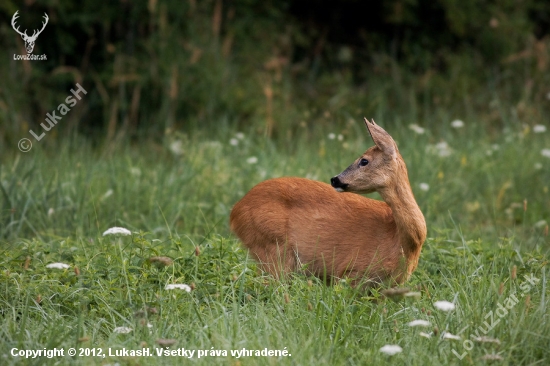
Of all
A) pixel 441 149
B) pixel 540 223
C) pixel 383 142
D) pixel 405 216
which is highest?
pixel 383 142

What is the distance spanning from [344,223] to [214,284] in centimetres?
88

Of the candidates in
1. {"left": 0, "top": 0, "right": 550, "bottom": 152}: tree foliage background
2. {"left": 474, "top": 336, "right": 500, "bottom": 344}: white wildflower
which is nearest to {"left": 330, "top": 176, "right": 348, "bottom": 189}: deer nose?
{"left": 474, "top": 336, "right": 500, "bottom": 344}: white wildflower

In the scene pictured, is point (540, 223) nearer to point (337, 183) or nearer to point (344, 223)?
point (344, 223)

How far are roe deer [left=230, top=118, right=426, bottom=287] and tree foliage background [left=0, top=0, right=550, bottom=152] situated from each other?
3.68 meters

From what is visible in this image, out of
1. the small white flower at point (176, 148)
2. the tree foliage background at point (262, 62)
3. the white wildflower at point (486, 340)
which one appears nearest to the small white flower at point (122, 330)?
the white wildflower at point (486, 340)

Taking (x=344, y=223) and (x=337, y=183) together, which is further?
(x=344, y=223)

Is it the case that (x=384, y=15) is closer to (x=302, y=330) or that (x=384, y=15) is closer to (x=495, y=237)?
(x=495, y=237)

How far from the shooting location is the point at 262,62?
34.8ft

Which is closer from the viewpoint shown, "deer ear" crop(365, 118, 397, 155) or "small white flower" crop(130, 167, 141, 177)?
"deer ear" crop(365, 118, 397, 155)

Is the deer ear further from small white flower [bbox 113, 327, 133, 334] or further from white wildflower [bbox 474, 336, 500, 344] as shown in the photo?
small white flower [bbox 113, 327, 133, 334]

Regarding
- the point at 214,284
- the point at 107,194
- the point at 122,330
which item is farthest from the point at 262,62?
the point at 122,330

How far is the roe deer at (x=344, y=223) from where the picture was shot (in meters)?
4.61

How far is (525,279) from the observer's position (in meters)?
4.74

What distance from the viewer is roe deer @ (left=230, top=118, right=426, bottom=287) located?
4.61 m
